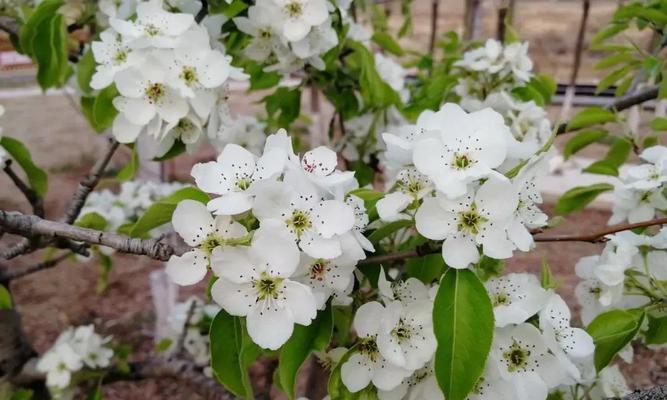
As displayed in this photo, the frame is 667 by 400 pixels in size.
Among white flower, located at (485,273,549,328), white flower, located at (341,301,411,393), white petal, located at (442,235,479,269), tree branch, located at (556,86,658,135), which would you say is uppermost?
white petal, located at (442,235,479,269)

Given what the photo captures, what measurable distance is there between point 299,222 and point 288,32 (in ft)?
1.67

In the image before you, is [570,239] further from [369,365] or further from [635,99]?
[635,99]

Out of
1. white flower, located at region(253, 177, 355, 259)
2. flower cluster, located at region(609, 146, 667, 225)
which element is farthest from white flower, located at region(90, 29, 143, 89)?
flower cluster, located at region(609, 146, 667, 225)

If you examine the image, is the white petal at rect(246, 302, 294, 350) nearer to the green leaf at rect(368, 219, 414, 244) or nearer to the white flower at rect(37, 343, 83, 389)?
the green leaf at rect(368, 219, 414, 244)

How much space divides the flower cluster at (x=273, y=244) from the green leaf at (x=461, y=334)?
92 mm

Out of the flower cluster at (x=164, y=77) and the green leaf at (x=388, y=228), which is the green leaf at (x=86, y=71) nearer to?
the flower cluster at (x=164, y=77)

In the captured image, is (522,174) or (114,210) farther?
(114,210)

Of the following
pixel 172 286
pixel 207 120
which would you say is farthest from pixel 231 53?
pixel 172 286

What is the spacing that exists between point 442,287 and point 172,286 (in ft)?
5.43

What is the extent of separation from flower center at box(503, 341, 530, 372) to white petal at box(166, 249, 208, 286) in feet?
1.02

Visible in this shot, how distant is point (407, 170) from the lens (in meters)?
0.68

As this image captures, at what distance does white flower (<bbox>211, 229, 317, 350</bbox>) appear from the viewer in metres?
0.58

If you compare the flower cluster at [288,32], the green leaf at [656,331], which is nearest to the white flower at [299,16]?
the flower cluster at [288,32]

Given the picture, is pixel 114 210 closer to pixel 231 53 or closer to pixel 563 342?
pixel 231 53
